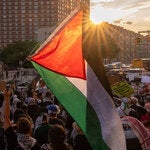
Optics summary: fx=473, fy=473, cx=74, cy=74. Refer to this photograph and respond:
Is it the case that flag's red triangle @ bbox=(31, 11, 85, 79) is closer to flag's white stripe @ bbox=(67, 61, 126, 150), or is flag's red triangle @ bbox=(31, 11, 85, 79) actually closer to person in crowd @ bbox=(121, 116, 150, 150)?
flag's white stripe @ bbox=(67, 61, 126, 150)

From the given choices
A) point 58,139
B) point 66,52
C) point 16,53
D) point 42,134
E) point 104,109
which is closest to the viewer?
point 58,139

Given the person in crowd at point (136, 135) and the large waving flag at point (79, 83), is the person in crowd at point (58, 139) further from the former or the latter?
the person in crowd at point (136, 135)

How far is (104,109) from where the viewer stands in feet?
16.5

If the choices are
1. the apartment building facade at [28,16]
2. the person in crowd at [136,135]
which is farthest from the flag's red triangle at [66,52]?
the apartment building facade at [28,16]

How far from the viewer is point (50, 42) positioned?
5.83 metres

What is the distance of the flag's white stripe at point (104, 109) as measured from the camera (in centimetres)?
483

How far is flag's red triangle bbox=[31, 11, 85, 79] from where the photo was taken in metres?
5.56

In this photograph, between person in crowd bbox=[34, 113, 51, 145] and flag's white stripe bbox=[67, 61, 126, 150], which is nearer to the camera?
flag's white stripe bbox=[67, 61, 126, 150]

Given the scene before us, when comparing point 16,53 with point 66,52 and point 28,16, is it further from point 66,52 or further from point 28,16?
point 66,52

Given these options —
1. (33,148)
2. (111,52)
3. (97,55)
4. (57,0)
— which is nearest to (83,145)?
(33,148)

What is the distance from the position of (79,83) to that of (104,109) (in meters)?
0.52

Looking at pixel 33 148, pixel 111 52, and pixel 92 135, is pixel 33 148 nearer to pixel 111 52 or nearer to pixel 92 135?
pixel 92 135

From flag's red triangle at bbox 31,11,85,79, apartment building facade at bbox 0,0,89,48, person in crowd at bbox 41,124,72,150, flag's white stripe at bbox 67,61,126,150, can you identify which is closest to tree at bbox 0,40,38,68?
apartment building facade at bbox 0,0,89,48

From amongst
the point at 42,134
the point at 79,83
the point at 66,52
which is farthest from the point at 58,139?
the point at 42,134
